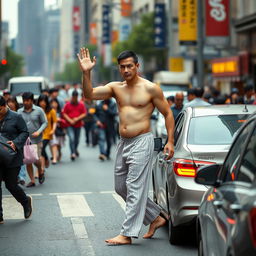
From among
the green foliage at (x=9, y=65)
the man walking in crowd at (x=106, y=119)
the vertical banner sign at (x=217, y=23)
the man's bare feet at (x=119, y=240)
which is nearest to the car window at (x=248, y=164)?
the man's bare feet at (x=119, y=240)

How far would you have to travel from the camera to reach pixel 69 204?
12195 millimetres

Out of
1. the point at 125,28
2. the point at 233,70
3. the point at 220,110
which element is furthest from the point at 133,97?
the point at 125,28

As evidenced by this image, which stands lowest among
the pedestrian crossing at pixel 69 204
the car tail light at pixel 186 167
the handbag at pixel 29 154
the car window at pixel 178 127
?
the pedestrian crossing at pixel 69 204

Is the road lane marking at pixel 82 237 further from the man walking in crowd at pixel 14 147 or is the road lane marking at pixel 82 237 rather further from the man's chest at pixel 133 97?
the man's chest at pixel 133 97

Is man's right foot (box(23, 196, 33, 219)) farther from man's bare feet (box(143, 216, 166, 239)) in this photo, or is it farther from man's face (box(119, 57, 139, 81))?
man's face (box(119, 57, 139, 81))

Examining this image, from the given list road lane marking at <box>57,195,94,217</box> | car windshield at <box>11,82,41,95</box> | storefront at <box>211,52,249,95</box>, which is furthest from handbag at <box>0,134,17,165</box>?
storefront at <box>211,52,249,95</box>

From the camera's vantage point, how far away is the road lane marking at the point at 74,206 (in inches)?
436

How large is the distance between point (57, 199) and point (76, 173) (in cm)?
473

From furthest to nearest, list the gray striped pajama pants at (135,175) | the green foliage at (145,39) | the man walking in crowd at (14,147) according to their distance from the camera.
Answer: the green foliage at (145,39) → the man walking in crowd at (14,147) → the gray striped pajama pants at (135,175)

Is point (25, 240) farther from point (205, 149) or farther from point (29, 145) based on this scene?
point (29, 145)

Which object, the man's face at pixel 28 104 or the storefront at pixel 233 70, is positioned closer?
the man's face at pixel 28 104

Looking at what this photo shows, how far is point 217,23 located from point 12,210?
2591 cm

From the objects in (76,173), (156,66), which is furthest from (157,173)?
(156,66)

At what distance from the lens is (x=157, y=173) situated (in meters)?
9.77
